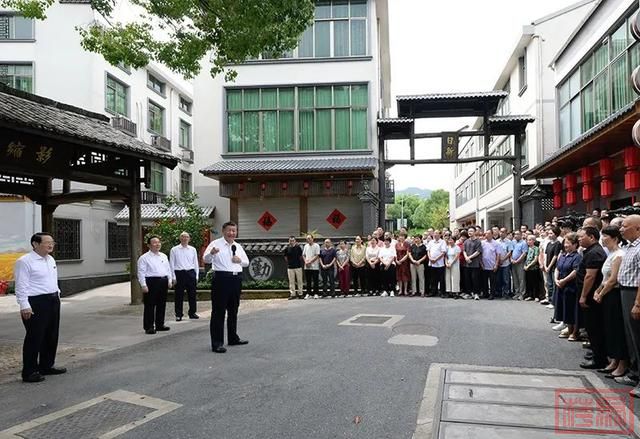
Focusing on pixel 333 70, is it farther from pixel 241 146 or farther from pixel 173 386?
pixel 173 386

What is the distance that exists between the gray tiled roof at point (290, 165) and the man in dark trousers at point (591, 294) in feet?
42.0

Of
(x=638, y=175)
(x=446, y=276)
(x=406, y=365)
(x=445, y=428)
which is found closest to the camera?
(x=445, y=428)

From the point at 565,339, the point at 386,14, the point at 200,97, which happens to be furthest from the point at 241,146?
the point at 565,339

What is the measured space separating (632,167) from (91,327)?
40.9 feet

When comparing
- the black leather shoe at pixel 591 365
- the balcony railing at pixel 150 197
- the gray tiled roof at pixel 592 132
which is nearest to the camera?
the black leather shoe at pixel 591 365

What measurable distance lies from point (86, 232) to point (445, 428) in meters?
19.9

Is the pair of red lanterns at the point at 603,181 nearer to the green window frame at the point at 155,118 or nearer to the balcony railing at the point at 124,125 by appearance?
the balcony railing at the point at 124,125

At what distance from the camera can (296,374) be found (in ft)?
19.9

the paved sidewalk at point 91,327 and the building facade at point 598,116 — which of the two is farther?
the building facade at point 598,116

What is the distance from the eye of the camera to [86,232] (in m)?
21.0

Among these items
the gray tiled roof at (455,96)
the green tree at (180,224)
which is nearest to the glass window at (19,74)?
the green tree at (180,224)

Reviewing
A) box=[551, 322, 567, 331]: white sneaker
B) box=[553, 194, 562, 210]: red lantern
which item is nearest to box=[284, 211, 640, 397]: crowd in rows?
box=[551, 322, 567, 331]: white sneaker

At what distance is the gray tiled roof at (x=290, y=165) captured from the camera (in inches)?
760

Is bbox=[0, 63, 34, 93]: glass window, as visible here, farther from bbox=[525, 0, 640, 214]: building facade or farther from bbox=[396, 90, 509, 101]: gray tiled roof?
bbox=[525, 0, 640, 214]: building facade
